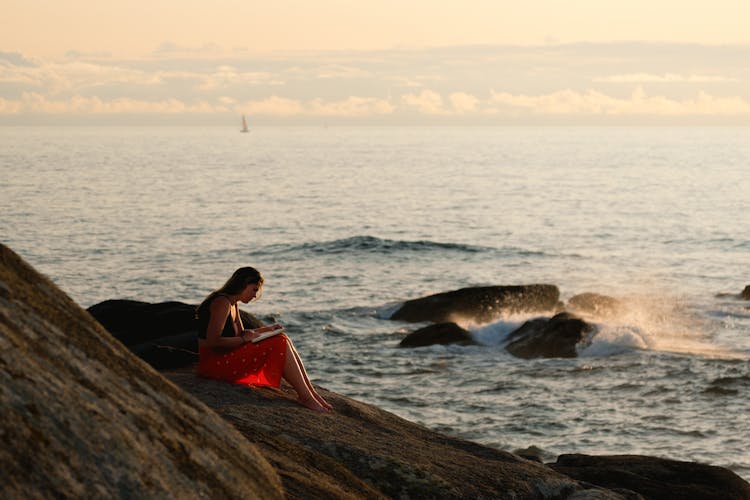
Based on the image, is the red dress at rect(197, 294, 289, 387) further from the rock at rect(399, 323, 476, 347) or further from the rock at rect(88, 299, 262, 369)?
the rock at rect(399, 323, 476, 347)

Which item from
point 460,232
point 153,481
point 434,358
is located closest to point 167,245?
point 460,232

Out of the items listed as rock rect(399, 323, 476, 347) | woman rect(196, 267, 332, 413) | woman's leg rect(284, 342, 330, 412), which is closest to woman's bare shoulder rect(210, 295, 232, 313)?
woman rect(196, 267, 332, 413)

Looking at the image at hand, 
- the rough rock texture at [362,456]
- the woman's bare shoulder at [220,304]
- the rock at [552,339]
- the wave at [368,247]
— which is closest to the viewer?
the rough rock texture at [362,456]

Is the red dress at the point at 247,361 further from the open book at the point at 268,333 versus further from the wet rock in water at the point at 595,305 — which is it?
the wet rock in water at the point at 595,305

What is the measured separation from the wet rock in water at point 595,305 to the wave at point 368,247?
60.6 ft

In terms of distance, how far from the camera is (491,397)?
20406 millimetres

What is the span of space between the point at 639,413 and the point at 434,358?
6014 millimetres

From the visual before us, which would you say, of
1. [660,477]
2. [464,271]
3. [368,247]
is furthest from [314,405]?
[368,247]

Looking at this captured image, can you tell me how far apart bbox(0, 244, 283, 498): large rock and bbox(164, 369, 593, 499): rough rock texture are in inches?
50.8

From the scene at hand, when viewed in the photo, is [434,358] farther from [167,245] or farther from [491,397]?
[167,245]

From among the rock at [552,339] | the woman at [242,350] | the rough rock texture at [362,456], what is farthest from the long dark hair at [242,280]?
the rock at [552,339]

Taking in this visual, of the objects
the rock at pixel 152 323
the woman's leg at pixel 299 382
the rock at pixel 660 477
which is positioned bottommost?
the rock at pixel 660 477

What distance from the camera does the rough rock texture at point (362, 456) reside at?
7758 mm

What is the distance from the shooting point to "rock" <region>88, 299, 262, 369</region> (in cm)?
1384
